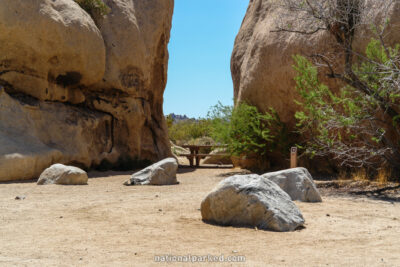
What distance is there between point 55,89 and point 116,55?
2.54m

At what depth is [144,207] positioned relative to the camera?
6.20 metres

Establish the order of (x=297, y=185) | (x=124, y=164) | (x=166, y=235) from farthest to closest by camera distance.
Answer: (x=124, y=164), (x=297, y=185), (x=166, y=235)

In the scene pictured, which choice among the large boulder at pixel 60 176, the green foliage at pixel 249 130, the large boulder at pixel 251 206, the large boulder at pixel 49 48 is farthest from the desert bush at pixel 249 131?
the large boulder at pixel 251 206

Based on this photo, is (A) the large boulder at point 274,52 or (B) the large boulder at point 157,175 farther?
(A) the large boulder at point 274,52

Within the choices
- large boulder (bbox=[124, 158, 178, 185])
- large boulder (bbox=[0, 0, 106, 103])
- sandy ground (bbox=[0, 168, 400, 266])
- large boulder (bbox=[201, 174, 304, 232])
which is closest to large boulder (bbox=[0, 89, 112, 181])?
large boulder (bbox=[0, 0, 106, 103])

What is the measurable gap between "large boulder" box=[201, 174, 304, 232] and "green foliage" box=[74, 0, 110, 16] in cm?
1030

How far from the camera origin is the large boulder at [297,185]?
6.94m

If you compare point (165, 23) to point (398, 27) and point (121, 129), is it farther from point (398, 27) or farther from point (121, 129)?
point (398, 27)

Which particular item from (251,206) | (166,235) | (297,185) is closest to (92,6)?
(297,185)

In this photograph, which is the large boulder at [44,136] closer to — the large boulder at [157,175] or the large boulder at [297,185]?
the large boulder at [157,175]

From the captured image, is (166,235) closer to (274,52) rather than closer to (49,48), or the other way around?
(49,48)

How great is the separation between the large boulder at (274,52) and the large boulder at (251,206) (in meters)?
7.38

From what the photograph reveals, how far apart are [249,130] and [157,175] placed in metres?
5.15

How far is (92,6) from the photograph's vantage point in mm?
13516
